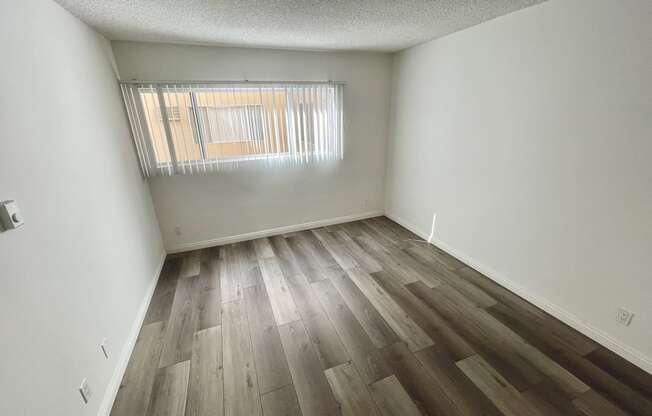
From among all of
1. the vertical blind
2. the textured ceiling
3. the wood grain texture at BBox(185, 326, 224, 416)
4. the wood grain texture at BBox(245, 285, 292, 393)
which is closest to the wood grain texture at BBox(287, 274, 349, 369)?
the wood grain texture at BBox(245, 285, 292, 393)

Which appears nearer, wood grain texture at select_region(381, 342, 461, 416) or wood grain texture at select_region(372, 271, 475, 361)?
wood grain texture at select_region(381, 342, 461, 416)

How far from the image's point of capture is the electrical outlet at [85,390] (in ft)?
4.12

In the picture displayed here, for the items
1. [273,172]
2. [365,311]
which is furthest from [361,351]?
[273,172]

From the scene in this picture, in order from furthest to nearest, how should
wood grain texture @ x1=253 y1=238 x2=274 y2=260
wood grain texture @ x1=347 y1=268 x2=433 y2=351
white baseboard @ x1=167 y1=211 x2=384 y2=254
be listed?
1. white baseboard @ x1=167 y1=211 x2=384 y2=254
2. wood grain texture @ x1=253 y1=238 x2=274 y2=260
3. wood grain texture @ x1=347 y1=268 x2=433 y2=351

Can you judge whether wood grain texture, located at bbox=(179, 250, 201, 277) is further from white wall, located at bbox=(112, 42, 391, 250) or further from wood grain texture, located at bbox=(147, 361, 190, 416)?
wood grain texture, located at bbox=(147, 361, 190, 416)

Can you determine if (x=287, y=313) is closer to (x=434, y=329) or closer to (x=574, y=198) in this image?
(x=434, y=329)

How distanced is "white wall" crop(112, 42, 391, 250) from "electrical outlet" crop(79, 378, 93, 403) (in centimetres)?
194

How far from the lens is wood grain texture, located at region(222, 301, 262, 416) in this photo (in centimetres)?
147

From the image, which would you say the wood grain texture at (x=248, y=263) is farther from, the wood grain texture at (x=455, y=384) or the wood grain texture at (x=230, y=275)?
the wood grain texture at (x=455, y=384)

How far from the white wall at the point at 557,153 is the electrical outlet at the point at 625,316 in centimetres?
3

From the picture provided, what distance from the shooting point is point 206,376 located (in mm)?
1647

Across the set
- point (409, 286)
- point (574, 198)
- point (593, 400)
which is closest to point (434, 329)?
point (409, 286)

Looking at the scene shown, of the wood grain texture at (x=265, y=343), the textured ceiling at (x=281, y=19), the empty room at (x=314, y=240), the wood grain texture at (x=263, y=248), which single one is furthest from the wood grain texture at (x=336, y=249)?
the textured ceiling at (x=281, y=19)

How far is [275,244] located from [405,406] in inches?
88.0
